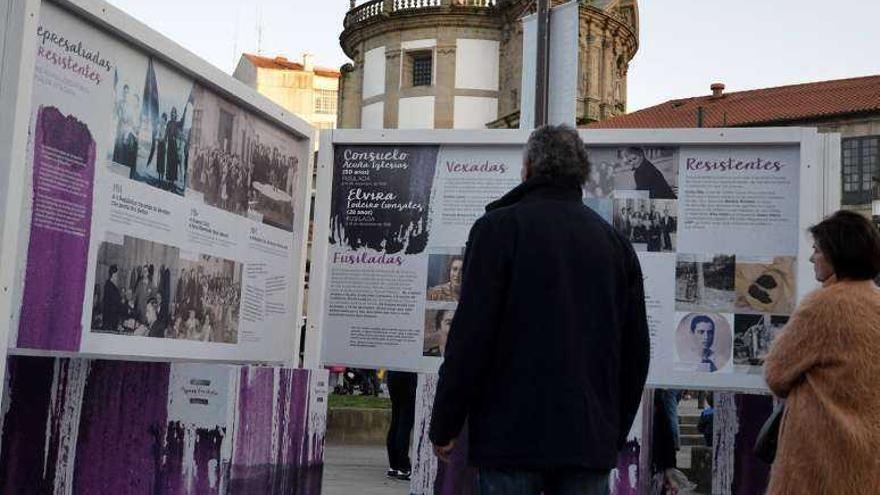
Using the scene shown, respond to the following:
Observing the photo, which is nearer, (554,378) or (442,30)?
(554,378)

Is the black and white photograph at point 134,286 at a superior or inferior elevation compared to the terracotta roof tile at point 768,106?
inferior

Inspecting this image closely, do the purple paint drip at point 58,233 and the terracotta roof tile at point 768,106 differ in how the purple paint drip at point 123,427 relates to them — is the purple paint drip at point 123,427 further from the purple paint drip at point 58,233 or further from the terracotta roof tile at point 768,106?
the terracotta roof tile at point 768,106

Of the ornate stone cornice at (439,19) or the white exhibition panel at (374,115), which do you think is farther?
the white exhibition panel at (374,115)

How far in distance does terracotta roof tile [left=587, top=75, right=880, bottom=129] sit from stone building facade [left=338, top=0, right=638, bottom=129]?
2360mm

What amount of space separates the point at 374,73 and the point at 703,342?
50.0 metres

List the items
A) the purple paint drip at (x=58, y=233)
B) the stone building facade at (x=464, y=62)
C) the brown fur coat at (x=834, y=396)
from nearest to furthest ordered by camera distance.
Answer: the purple paint drip at (x=58, y=233) < the brown fur coat at (x=834, y=396) < the stone building facade at (x=464, y=62)

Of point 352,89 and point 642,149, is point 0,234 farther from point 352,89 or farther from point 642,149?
point 352,89

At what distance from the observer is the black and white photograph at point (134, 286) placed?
4426 millimetres

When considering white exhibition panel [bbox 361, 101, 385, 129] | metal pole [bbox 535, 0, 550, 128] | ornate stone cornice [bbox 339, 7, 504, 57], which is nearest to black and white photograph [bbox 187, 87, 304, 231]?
metal pole [bbox 535, 0, 550, 128]

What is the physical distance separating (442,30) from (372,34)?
3.89m

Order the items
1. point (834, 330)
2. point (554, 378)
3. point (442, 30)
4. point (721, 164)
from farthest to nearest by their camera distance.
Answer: point (442, 30) → point (721, 164) → point (834, 330) → point (554, 378)

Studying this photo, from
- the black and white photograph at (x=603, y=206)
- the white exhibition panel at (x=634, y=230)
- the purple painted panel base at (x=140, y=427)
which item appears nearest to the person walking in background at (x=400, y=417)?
the white exhibition panel at (x=634, y=230)

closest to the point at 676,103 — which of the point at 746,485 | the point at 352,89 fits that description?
the point at 352,89

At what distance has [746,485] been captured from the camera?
6180 millimetres
